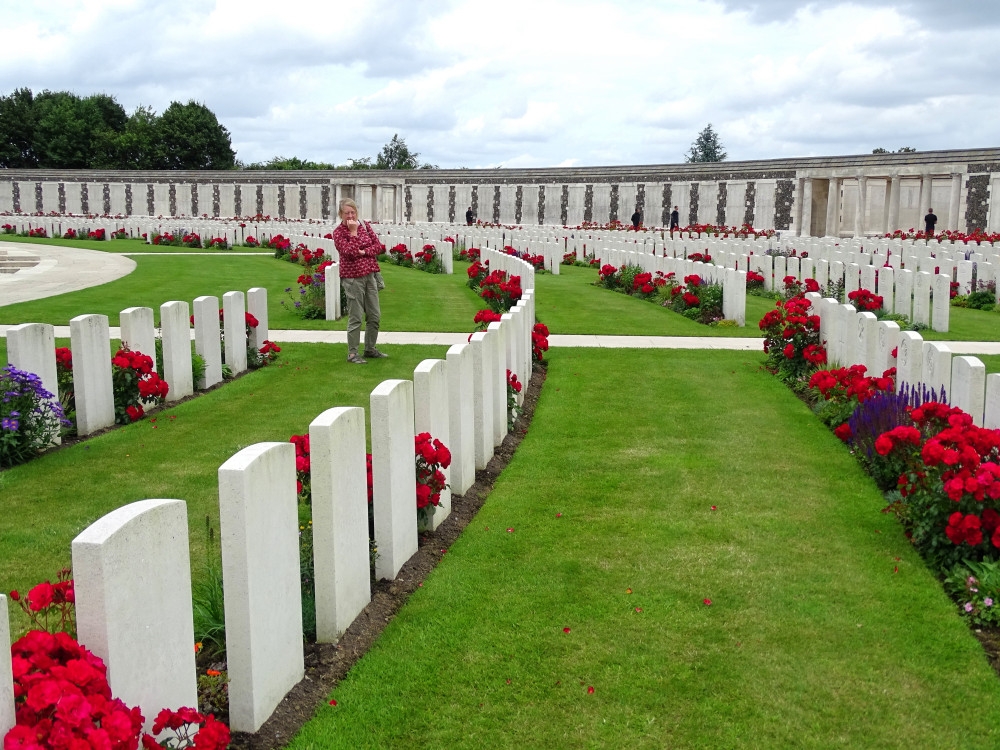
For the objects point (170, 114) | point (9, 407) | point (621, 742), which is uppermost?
point (170, 114)

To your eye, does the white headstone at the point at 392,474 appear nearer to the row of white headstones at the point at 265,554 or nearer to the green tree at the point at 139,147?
the row of white headstones at the point at 265,554

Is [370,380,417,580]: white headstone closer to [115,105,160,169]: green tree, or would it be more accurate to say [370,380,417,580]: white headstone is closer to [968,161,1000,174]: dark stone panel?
[968,161,1000,174]: dark stone panel

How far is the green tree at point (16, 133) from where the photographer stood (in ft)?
258

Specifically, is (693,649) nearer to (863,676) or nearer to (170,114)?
(863,676)

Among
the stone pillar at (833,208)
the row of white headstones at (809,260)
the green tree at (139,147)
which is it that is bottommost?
the row of white headstones at (809,260)

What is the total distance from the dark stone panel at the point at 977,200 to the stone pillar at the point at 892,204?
9.47ft

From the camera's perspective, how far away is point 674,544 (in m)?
5.36

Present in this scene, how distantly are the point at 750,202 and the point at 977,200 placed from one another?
34.3 ft

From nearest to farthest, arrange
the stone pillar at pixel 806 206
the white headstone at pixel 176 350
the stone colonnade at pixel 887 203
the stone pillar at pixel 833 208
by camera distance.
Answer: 1. the white headstone at pixel 176 350
2. the stone colonnade at pixel 887 203
3. the stone pillar at pixel 833 208
4. the stone pillar at pixel 806 206

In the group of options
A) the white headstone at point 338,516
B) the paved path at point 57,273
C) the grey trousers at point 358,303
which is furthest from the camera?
the paved path at point 57,273

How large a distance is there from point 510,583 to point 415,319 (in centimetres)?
1029

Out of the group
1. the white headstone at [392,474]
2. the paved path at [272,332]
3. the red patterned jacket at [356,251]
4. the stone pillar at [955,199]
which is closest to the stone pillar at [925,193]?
the stone pillar at [955,199]

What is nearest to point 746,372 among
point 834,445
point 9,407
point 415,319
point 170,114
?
point 834,445

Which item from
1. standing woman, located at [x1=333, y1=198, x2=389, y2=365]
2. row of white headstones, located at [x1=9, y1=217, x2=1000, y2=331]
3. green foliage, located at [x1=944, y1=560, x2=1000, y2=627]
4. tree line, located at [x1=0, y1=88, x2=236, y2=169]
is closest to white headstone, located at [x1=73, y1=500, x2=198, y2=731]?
green foliage, located at [x1=944, y1=560, x2=1000, y2=627]
